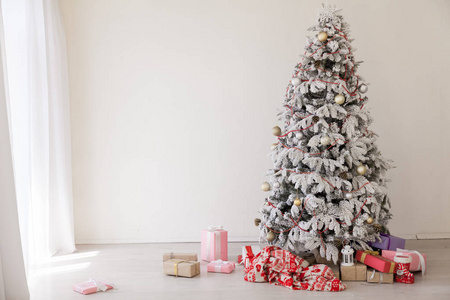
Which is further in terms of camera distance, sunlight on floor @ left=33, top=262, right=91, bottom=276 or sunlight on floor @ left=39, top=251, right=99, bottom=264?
sunlight on floor @ left=39, top=251, right=99, bottom=264

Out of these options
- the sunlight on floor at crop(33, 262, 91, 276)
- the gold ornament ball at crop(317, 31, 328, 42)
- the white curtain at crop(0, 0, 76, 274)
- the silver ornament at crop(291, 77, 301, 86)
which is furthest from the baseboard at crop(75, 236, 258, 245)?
the gold ornament ball at crop(317, 31, 328, 42)

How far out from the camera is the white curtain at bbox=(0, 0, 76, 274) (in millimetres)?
3154

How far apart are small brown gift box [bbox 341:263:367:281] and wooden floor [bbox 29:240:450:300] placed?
6cm

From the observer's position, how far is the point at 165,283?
2977mm

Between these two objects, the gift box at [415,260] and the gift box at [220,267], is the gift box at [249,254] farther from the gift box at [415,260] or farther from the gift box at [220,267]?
the gift box at [415,260]

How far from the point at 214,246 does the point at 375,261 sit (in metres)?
1.15

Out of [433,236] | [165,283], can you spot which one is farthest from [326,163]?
[433,236]

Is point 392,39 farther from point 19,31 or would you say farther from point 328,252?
point 19,31

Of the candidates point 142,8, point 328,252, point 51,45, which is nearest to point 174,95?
point 142,8

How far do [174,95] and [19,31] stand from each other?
4.73ft

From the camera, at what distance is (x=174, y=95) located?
430 cm

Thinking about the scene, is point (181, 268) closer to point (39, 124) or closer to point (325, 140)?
point (325, 140)

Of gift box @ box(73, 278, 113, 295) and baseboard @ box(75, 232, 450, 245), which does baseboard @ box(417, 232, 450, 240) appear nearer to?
baseboard @ box(75, 232, 450, 245)

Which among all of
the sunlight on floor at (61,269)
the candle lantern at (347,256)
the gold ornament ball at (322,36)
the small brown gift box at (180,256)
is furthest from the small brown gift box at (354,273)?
the sunlight on floor at (61,269)
